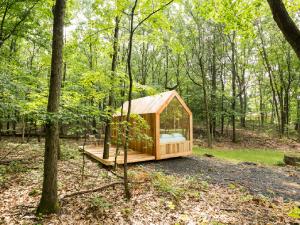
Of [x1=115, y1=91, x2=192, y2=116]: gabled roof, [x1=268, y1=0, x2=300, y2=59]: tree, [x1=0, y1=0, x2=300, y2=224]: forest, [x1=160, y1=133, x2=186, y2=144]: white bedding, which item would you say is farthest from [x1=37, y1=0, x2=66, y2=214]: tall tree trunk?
[x1=160, y1=133, x2=186, y2=144]: white bedding

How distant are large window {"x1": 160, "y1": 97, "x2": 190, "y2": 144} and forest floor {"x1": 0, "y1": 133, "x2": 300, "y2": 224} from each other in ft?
8.78

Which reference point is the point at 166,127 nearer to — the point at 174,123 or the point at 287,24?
the point at 174,123

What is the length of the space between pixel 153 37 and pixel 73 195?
15.2 feet

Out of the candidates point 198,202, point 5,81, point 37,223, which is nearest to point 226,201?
point 198,202

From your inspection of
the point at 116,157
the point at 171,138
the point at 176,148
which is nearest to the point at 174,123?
the point at 171,138

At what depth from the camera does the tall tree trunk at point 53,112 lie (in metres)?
3.76

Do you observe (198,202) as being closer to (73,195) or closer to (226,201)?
(226,201)

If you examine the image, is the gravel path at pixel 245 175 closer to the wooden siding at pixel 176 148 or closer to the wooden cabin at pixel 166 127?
the wooden siding at pixel 176 148

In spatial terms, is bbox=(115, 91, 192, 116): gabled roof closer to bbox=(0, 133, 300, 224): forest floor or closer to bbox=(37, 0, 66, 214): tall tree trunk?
bbox=(0, 133, 300, 224): forest floor

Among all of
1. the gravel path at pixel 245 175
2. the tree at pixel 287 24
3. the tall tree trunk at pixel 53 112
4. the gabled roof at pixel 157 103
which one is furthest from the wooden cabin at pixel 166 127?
the tree at pixel 287 24

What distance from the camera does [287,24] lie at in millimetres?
2713

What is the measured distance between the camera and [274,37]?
1770 centimetres

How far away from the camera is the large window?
995 centimetres

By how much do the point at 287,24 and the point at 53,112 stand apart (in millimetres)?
3966
